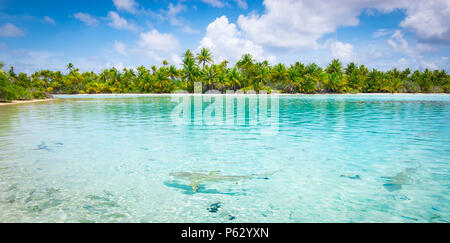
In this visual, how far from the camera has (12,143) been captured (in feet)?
30.8

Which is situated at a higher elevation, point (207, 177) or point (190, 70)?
point (190, 70)

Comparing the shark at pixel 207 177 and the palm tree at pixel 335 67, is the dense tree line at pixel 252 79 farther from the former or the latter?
the shark at pixel 207 177

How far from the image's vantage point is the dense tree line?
70.9 meters

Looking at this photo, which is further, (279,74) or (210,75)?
(279,74)

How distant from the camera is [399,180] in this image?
5.61 m

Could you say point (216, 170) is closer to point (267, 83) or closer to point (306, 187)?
point (306, 187)

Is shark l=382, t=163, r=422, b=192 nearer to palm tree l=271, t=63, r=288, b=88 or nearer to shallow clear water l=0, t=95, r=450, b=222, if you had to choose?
shallow clear water l=0, t=95, r=450, b=222

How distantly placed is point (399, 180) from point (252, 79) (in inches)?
2725

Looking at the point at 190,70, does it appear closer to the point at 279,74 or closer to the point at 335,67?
the point at 279,74

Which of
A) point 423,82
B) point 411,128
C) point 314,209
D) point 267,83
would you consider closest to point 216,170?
point 314,209

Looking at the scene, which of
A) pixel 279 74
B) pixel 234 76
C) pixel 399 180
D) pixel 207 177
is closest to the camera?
pixel 399 180

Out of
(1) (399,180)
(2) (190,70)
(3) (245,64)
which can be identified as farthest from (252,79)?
(1) (399,180)

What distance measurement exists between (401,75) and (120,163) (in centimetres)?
9767

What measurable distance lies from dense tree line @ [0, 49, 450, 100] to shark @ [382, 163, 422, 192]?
63.8 metres
